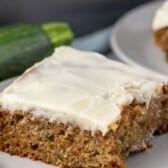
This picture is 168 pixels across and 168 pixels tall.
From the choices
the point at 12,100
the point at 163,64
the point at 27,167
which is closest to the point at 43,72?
the point at 12,100

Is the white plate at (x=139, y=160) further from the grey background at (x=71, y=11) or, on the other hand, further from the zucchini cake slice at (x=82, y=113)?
the grey background at (x=71, y=11)

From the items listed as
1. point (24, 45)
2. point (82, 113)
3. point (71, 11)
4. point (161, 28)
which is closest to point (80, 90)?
point (82, 113)

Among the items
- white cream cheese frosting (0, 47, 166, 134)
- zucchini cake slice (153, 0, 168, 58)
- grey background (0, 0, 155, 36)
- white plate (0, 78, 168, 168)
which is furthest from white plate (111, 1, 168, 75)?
white plate (0, 78, 168, 168)

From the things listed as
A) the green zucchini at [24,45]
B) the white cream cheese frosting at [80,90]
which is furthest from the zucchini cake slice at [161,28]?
the white cream cheese frosting at [80,90]

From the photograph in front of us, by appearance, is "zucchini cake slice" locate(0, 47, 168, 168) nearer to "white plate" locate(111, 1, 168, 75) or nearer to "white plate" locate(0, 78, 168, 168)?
"white plate" locate(0, 78, 168, 168)

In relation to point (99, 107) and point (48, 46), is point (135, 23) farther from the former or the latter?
point (99, 107)

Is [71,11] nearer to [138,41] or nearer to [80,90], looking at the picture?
[138,41]
